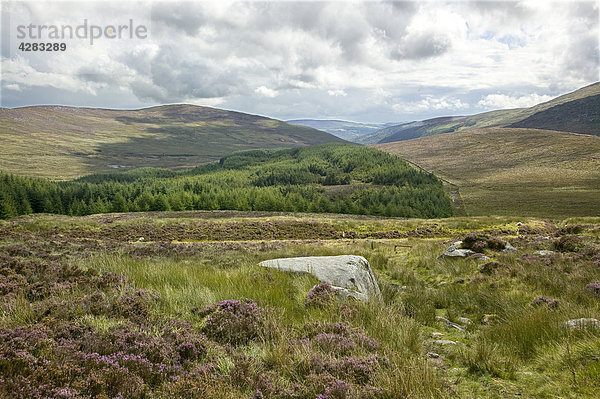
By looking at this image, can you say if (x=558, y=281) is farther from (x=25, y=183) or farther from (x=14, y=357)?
(x=25, y=183)

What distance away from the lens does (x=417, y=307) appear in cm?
767

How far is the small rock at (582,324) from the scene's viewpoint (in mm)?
4562

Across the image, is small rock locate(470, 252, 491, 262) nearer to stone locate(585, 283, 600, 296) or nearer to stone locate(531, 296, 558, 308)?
stone locate(585, 283, 600, 296)

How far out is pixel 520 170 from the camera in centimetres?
12662

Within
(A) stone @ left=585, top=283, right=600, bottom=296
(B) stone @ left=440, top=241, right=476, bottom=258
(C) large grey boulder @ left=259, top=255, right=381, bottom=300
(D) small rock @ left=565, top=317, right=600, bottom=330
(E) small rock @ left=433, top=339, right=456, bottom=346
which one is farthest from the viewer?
(B) stone @ left=440, top=241, right=476, bottom=258

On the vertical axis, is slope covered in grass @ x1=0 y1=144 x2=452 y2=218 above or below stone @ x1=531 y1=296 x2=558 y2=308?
below

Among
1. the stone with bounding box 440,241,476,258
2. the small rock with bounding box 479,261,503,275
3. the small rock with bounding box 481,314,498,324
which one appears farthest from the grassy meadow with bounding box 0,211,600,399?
the stone with bounding box 440,241,476,258

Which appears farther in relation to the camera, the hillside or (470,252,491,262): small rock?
the hillside

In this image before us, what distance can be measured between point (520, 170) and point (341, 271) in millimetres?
148533

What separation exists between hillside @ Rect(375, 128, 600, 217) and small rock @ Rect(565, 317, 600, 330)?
76969 mm

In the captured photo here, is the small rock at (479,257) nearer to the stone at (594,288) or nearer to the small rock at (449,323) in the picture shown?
the stone at (594,288)

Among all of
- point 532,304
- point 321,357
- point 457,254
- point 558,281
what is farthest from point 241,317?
point 457,254

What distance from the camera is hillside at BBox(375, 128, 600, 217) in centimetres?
7925

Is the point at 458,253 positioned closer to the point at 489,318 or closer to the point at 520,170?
the point at 489,318
